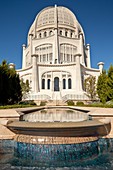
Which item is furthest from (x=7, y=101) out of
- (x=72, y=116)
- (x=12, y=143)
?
(x=12, y=143)

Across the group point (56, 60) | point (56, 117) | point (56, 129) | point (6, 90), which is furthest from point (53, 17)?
point (56, 129)

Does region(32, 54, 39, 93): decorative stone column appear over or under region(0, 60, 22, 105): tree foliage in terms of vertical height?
over

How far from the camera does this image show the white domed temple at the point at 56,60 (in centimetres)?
3453

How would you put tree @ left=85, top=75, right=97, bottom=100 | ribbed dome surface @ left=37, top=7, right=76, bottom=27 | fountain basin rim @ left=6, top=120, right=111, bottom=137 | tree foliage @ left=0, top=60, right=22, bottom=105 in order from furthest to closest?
ribbed dome surface @ left=37, top=7, right=76, bottom=27 → tree @ left=85, top=75, right=97, bottom=100 → tree foliage @ left=0, top=60, right=22, bottom=105 → fountain basin rim @ left=6, top=120, right=111, bottom=137

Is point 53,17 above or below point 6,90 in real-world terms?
above

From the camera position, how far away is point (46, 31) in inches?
1927

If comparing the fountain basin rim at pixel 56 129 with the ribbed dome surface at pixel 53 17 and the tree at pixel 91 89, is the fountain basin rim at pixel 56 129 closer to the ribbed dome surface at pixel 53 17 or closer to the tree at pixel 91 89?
the tree at pixel 91 89

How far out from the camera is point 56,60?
41.1m

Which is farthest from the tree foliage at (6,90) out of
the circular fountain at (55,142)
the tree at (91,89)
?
the tree at (91,89)

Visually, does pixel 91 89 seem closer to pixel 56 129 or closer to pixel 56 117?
pixel 56 117

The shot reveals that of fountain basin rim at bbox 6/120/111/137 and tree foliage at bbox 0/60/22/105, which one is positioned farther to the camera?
tree foliage at bbox 0/60/22/105

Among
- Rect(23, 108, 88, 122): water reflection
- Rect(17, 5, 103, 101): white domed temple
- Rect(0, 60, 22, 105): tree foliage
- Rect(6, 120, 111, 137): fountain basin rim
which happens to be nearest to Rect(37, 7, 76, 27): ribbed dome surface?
Rect(17, 5, 103, 101): white domed temple

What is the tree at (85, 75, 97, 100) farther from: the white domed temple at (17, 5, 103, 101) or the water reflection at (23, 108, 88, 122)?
the water reflection at (23, 108, 88, 122)

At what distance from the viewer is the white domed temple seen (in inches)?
1359
